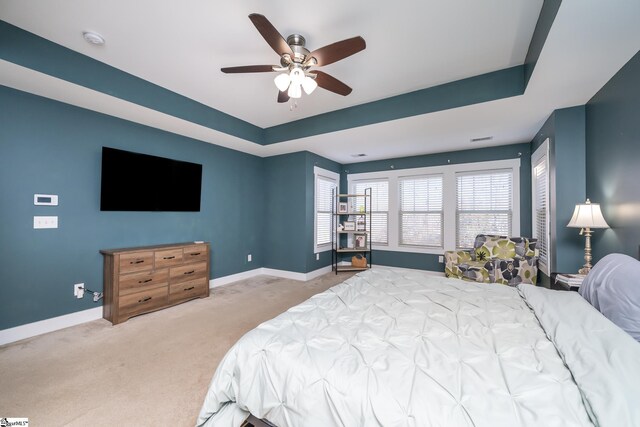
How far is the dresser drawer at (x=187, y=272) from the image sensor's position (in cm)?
344

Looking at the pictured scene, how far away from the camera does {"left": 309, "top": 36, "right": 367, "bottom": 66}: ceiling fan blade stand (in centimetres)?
Answer: 180

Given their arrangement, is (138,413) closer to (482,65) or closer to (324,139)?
(324,139)

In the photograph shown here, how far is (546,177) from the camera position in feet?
10.8

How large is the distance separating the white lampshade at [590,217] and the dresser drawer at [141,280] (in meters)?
4.51

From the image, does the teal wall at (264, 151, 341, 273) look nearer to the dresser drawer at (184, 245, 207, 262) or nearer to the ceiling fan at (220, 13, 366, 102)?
the dresser drawer at (184, 245, 207, 262)

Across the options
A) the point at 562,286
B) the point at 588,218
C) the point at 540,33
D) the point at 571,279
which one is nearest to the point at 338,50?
the point at 540,33

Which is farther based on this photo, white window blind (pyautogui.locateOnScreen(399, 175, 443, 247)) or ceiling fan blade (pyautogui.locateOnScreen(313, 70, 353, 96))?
Result: white window blind (pyautogui.locateOnScreen(399, 175, 443, 247))

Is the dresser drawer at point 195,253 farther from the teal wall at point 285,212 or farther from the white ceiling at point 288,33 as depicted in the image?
the white ceiling at point 288,33

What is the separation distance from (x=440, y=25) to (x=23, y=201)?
4.22 m

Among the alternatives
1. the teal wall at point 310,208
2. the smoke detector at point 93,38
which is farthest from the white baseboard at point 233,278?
the smoke detector at point 93,38

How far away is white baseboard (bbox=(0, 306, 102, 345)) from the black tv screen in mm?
1223

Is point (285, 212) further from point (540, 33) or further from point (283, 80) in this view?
point (540, 33)

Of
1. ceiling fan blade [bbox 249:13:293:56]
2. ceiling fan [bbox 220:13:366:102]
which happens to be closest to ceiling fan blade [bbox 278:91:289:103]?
ceiling fan [bbox 220:13:366:102]

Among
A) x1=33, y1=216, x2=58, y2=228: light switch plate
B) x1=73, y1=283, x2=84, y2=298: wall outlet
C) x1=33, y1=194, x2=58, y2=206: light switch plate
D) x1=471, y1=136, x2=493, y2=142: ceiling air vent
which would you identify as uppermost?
x1=471, y1=136, x2=493, y2=142: ceiling air vent
